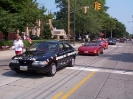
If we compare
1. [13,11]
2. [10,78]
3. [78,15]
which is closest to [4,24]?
[13,11]

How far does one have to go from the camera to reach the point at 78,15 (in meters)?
52.0

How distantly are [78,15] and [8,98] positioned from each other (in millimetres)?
46823

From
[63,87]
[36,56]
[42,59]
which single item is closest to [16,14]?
[36,56]

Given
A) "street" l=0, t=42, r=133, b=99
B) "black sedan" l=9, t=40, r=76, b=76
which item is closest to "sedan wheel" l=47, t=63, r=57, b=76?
"black sedan" l=9, t=40, r=76, b=76

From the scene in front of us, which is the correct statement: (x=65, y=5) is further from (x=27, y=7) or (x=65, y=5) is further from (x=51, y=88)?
(x=51, y=88)

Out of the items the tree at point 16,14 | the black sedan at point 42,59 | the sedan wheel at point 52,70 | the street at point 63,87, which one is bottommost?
the street at point 63,87

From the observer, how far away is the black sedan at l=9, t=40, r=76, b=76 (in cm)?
876

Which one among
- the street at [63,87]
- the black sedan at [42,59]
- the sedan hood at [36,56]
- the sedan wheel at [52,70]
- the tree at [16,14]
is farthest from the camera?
the tree at [16,14]

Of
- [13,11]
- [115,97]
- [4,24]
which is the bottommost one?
[115,97]

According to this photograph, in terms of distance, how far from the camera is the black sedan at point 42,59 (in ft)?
28.7

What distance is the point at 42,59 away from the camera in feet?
29.0

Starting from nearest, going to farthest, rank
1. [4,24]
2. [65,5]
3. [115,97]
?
[115,97] → [4,24] → [65,5]

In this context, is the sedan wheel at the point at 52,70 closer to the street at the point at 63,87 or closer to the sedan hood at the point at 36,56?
the street at the point at 63,87

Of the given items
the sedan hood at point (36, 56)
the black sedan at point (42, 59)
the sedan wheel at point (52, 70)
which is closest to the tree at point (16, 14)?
the black sedan at point (42, 59)
